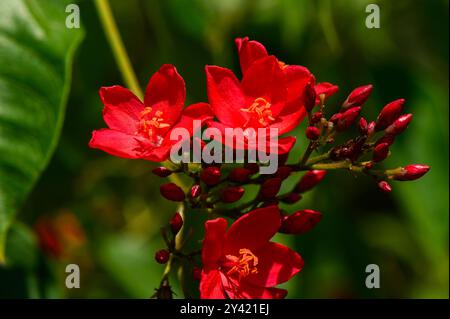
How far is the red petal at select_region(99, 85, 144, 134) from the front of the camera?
2.37m

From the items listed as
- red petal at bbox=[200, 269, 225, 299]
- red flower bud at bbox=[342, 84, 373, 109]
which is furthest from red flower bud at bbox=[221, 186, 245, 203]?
red flower bud at bbox=[342, 84, 373, 109]

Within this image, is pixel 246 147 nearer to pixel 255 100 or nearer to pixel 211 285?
pixel 255 100

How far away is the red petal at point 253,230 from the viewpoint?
7.20 feet

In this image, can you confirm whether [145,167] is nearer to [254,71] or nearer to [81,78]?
[81,78]

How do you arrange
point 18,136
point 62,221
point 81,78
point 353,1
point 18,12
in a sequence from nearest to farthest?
point 18,136 < point 18,12 < point 81,78 < point 353,1 < point 62,221

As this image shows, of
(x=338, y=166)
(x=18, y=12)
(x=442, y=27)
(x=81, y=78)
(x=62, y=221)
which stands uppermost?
(x=442, y=27)

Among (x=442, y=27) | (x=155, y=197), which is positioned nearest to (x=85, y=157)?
(x=155, y=197)

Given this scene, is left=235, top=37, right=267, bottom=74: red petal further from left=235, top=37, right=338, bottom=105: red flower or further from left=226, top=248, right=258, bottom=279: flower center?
left=226, top=248, right=258, bottom=279: flower center

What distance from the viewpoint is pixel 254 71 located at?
236 cm

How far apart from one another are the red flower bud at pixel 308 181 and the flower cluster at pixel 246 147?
0.05 m

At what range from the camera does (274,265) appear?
92.6 inches

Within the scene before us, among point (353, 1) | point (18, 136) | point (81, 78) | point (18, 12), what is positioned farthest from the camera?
point (353, 1)

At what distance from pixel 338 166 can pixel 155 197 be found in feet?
7.20

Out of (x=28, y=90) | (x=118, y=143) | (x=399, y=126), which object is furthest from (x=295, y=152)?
(x=28, y=90)
